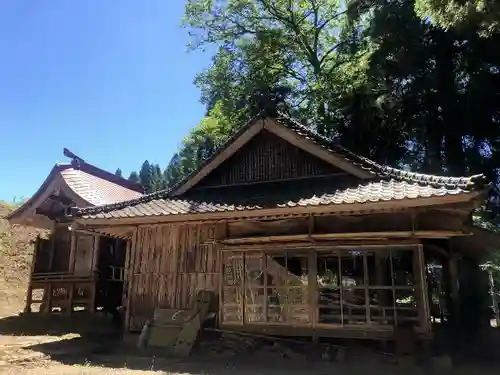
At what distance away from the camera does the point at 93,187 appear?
1831 centimetres

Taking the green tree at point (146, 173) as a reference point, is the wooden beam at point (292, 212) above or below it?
below

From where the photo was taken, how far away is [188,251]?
10508 millimetres

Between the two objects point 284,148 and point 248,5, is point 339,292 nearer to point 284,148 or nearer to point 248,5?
point 284,148

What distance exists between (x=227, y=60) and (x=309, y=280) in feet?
62.2

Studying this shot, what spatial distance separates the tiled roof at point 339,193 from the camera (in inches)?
307

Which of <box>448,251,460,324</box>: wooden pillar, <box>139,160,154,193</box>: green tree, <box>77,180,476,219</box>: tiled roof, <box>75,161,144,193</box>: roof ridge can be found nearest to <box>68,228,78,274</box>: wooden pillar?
<box>75,161,144,193</box>: roof ridge

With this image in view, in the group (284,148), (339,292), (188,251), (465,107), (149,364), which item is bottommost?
(149,364)

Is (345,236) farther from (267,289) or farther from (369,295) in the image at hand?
(267,289)

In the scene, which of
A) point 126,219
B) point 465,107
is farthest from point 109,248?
point 465,107

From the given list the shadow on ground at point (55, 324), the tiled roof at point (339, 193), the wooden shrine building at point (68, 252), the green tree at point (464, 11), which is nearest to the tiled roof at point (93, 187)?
the wooden shrine building at point (68, 252)

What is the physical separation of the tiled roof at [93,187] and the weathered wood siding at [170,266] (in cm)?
613

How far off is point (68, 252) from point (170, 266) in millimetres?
8336

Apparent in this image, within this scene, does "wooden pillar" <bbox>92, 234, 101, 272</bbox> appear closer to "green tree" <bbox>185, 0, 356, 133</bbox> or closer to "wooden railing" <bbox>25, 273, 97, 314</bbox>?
"wooden railing" <bbox>25, 273, 97, 314</bbox>

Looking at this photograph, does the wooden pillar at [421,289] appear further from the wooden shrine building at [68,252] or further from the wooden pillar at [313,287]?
the wooden shrine building at [68,252]
